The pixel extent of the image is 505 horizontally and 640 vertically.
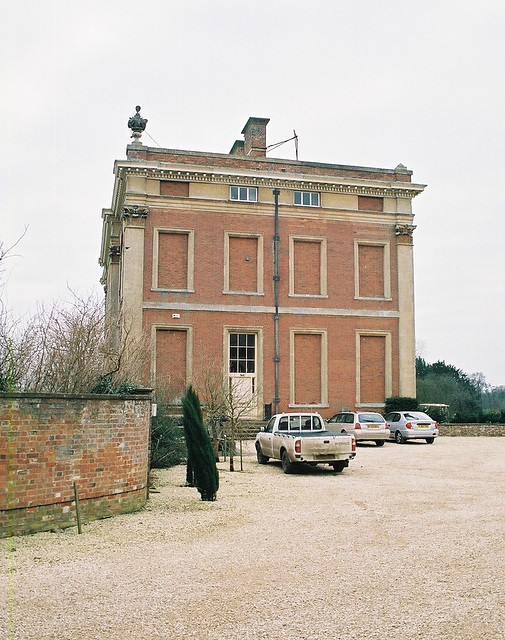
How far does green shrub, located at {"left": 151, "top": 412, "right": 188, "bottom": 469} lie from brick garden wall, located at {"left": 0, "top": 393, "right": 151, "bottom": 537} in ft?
21.8

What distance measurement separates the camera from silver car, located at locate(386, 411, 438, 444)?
2870 centimetres

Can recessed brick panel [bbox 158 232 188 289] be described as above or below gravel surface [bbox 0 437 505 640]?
above

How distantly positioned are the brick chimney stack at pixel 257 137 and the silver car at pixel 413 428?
1414cm

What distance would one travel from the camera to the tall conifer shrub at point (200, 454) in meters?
12.9

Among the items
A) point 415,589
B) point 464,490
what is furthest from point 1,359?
point 464,490

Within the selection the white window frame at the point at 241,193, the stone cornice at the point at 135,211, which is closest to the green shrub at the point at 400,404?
the white window frame at the point at 241,193

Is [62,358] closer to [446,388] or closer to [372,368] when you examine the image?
[372,368]

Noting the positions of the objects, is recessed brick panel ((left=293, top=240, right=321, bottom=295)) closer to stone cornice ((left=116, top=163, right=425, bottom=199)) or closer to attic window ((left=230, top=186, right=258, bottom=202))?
stone cornice ((left=116, top=163, right=425, bottom=199))

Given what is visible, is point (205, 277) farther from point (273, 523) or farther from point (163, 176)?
point (273, 523)

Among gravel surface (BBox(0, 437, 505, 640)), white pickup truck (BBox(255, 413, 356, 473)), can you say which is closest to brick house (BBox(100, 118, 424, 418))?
white pickup truck (BBox(255, 413, 356, 473))

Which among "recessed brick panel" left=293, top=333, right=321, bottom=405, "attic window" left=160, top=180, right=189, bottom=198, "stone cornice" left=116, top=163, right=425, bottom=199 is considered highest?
"stone cornice" left=116, top=163, right=425, bottom=199

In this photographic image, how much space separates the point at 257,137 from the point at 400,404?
564 inches

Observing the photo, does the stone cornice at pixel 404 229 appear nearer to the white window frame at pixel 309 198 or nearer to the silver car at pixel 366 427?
the white window frame at pixel 309 198

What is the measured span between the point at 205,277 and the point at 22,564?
24.6m
